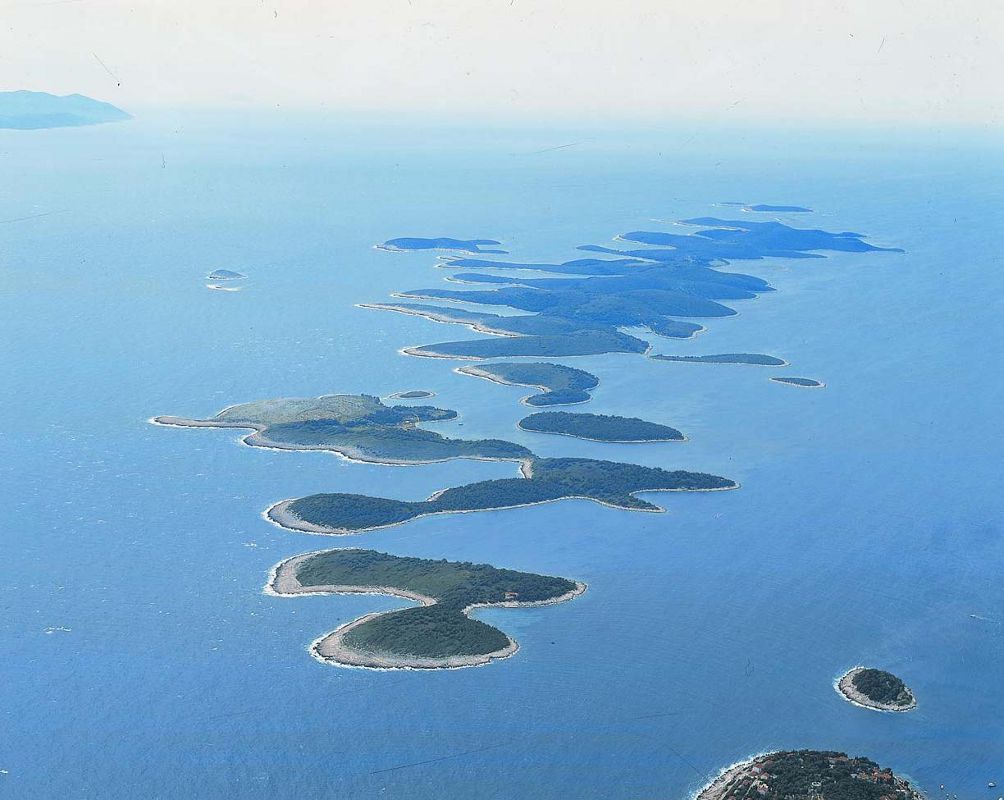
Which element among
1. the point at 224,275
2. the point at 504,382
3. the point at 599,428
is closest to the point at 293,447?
the point at 599,428

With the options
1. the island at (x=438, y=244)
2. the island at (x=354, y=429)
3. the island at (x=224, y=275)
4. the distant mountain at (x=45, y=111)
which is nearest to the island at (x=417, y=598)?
the island at (x=354, y=429)

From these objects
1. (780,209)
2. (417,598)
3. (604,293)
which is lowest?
(417,598)

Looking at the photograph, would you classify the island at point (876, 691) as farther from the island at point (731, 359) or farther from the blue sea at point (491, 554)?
the island at point (731, 359)

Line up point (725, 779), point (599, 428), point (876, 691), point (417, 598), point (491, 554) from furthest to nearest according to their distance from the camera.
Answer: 1. point (599, 428)
2. point (491, 554)
3. point (417, 598)
4. point (876, 691)
5. point (725, 779)

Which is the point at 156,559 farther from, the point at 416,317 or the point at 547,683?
the point at 416,317

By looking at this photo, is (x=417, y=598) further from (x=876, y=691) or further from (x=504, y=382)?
Answer: (x=504, y=382)
